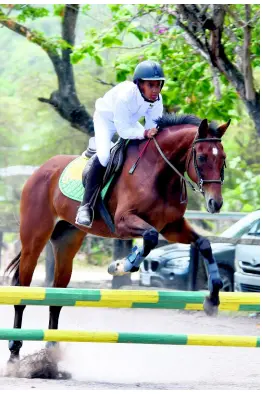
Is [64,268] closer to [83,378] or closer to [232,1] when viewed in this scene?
[83,378]

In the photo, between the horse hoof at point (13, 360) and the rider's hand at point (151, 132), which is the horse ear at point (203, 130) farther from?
the horse hoof at point (13, 360)

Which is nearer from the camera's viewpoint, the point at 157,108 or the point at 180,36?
the point at 157,108

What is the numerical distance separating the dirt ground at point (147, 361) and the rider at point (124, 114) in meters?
1.46

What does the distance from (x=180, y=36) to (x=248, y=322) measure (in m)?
4.35

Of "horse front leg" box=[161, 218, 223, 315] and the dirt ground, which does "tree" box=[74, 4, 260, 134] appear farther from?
"horse front leg" box=[161, 218, 223, 315]

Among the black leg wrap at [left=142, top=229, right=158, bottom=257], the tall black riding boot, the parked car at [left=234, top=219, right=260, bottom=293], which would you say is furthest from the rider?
the parked car at [left=234, top=219, right=260, bottom=293]

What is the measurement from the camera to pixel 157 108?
809cm

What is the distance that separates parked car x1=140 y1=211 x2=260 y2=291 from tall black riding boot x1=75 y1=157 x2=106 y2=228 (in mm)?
6524

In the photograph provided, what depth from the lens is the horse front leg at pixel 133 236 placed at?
728 cm

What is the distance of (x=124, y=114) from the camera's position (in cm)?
784

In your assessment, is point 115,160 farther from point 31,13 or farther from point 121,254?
point 121,254

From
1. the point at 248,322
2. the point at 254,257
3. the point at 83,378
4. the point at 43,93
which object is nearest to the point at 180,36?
the point at 254,257

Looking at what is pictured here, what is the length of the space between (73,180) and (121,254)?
7.42 meters

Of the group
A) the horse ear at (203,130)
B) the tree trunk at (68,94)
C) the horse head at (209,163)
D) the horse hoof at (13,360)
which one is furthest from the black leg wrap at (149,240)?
the tree trunk at (68,94)
